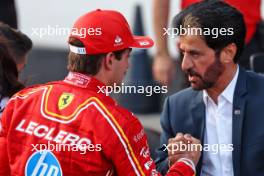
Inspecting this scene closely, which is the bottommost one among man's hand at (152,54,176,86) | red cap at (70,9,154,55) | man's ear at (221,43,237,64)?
man's hand at (152,54,176,86)

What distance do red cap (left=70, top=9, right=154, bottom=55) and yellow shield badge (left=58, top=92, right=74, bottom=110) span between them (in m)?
0.17

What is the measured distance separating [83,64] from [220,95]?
71cm

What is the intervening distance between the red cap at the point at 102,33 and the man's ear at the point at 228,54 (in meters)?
0.47

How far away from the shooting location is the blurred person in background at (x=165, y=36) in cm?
416

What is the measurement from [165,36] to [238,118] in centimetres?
120

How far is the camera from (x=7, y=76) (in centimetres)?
332

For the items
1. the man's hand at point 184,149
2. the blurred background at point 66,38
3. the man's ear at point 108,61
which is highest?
the man's ear at point 108,61

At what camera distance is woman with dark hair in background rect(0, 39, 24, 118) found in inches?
130

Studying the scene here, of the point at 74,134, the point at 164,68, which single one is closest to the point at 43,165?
the point at 74,134

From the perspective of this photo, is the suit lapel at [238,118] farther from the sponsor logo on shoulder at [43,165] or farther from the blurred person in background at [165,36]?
the blurred person in background at [165,36]

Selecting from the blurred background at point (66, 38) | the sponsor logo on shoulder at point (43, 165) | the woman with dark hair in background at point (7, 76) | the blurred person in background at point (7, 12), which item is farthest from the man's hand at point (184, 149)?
the blurred background at point (66, 38)

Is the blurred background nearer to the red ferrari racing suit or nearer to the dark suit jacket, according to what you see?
the dark suit jacket

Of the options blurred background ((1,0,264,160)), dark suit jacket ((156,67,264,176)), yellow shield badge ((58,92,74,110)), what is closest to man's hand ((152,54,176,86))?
dark suit jacket ((156,67,264,176))

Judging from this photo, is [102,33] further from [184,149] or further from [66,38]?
[66,38]
